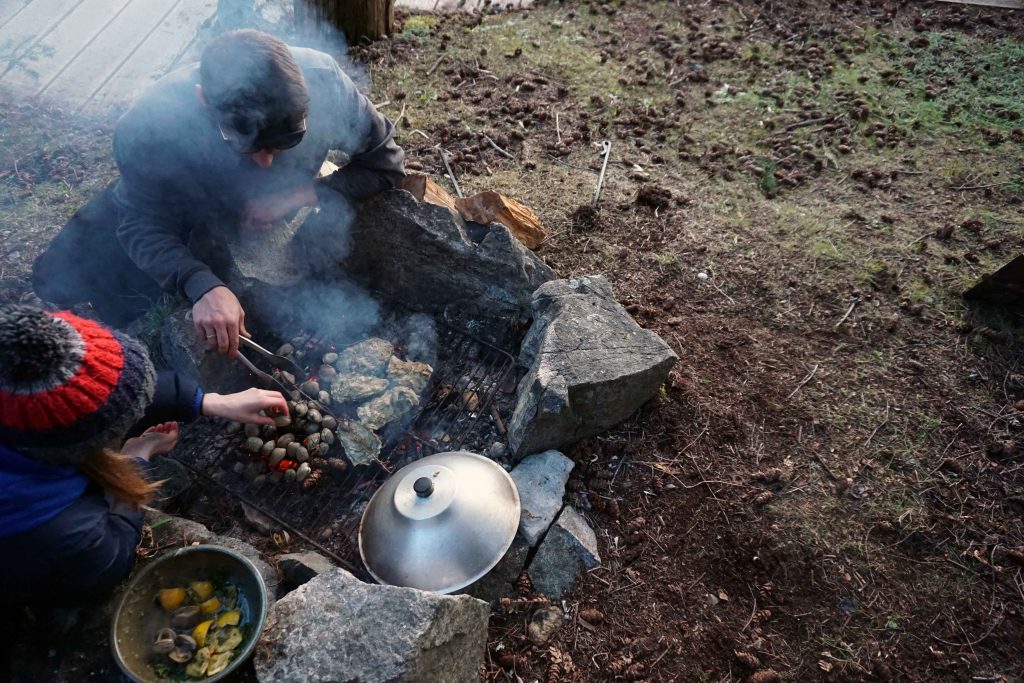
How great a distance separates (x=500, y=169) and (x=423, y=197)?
1.56m

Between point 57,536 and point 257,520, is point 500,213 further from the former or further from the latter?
point 57,536

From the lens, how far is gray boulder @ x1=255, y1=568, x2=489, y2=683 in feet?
7.11

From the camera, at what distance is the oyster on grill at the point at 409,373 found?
3.50m

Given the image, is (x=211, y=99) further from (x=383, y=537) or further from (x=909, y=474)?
(x=909, y=474)

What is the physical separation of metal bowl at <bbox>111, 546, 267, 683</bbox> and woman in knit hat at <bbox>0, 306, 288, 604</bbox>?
0.42ft

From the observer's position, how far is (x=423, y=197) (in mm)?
3984

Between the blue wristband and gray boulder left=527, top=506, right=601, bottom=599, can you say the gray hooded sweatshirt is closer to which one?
the blue wristband

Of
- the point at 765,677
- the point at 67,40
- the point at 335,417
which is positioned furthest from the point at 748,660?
the point at 67,40

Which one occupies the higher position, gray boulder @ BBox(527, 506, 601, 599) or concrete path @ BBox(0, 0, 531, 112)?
concrete path @ BBox(0, 0, 531, 112)

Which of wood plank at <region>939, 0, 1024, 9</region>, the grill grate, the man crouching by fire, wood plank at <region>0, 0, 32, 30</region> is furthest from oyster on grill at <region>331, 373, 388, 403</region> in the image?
wood plank at <region>939, 0, 1024, 9</region>

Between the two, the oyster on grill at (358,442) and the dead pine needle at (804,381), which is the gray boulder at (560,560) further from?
the dead pine needle at (804,381)

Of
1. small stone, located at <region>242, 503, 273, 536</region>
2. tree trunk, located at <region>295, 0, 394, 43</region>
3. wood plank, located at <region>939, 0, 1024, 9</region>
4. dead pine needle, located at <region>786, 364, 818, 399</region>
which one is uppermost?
wood plank, located at <region>939, 0, 1024, 9</region>

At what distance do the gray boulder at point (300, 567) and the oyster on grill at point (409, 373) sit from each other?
1.07 m

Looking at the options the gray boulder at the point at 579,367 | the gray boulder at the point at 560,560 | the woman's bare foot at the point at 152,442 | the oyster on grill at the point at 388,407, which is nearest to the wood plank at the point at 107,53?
the woman's bare foot at the point at 152,442
